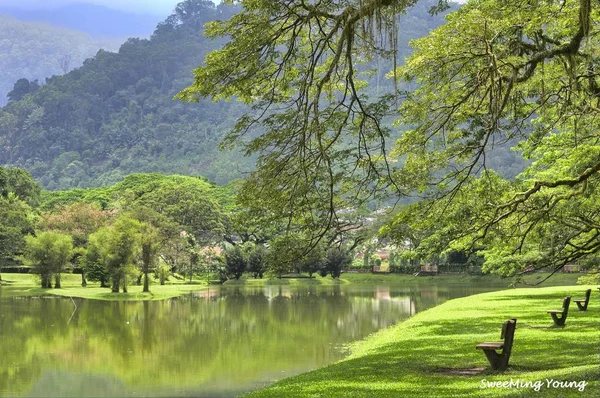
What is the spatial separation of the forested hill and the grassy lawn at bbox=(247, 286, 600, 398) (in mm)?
131564

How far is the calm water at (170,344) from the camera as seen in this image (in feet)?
49.6

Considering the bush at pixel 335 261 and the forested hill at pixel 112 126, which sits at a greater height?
the forested hill at pixel 112 126

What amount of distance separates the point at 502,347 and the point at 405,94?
4.50 m

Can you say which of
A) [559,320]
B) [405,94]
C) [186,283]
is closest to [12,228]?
[186,283]

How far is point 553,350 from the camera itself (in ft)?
42.1

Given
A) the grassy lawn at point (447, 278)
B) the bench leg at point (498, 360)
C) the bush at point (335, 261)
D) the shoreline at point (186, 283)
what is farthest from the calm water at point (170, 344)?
the bush at point (335, 261)

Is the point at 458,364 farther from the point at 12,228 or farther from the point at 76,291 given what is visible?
the point at 12,228

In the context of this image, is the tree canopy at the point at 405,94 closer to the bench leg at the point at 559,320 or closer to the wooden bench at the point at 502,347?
the wooden bench at the point at 502,347

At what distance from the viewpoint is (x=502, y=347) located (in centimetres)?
1076

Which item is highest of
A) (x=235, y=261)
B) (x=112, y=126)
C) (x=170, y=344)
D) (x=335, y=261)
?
(x=112, y=126)

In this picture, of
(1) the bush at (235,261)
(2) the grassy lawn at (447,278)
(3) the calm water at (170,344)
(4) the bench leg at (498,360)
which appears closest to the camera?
(4) the bench leg at (498,360)

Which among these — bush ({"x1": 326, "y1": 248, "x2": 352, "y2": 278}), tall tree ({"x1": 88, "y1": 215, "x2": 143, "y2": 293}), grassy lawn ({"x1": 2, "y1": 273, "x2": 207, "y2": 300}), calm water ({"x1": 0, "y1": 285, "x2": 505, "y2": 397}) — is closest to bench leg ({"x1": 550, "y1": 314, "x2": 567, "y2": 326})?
calm water ({"x1": 0, "y1": 285, "x2": 505, "y2": 397})

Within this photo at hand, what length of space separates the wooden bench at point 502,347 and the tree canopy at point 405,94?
2326mm

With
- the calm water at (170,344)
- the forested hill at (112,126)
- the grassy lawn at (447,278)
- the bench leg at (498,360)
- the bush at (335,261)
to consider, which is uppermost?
the forested hill at (112,126)
